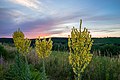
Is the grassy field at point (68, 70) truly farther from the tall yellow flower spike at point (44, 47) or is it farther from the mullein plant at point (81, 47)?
the mullein plant at point (81, 47)

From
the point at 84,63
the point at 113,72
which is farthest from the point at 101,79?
the point at 84,63

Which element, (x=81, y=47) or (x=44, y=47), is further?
(x=44, y=47)

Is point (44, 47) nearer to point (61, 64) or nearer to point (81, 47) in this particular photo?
point (81, 47)

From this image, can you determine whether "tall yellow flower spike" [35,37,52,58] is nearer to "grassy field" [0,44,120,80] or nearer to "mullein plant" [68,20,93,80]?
"mullein plant" [68,20,93,80]

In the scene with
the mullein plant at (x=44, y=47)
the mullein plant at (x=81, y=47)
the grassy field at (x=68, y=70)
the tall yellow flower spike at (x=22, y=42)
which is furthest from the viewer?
the grassy field at (x=68, y=70)

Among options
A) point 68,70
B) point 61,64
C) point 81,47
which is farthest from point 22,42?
point 61,64

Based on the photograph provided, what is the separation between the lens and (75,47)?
4.36 metres

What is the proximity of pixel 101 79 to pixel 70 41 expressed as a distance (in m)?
6.72

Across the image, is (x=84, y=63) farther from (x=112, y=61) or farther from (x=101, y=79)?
(x=112, y=61)

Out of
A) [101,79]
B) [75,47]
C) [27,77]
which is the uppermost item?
[75,47]

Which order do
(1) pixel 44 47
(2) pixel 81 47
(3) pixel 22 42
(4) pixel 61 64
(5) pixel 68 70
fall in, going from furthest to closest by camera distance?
(4) pixel 61 64 → (5) pixel 68 70 → (3) pixel 22 42 → (1) pixel 44 47 → (2) pixel 81 47

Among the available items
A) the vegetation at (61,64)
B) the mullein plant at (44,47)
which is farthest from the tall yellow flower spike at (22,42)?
the mullein plant at (44,47)

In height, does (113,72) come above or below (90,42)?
below

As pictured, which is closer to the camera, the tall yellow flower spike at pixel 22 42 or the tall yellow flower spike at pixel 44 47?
the tall yellow flower spike at pixel 44 47
